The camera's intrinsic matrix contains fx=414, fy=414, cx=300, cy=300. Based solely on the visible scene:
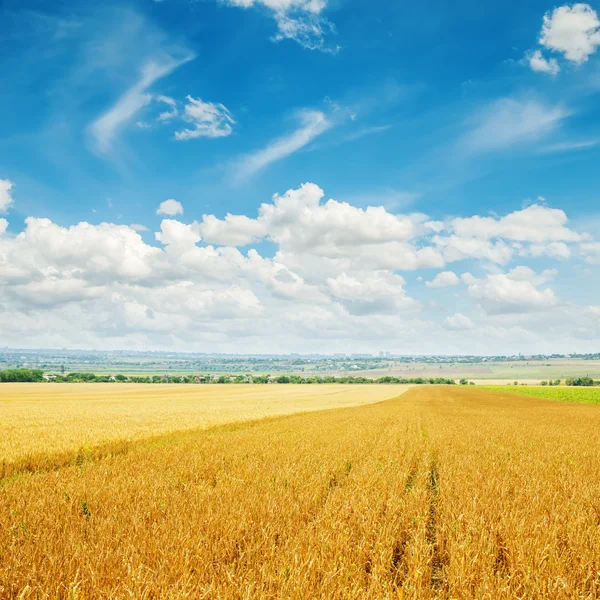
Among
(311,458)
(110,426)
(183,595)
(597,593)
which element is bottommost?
(110,426)

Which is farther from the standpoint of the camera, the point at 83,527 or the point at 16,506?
the point at 16,506

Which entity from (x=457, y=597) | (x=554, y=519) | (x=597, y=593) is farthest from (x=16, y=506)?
(x=554, y=519)

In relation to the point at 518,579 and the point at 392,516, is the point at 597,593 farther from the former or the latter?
the point at 392,516

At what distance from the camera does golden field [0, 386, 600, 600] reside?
14.2ft

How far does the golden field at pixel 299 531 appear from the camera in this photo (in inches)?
171

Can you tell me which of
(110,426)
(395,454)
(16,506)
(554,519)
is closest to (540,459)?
(395,454)

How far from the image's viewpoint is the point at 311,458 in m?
11.3

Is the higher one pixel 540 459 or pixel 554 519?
pixel 554 519

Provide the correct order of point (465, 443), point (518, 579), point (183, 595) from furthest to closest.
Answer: point (465, 443) < point (518, 579) < point (183, 595)

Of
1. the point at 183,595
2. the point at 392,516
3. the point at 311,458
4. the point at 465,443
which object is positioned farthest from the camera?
the point at 465,443

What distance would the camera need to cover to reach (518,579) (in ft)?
Answer: 15.1

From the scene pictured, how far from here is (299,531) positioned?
586 centimetres

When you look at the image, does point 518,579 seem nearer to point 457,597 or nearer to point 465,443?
point 457,597

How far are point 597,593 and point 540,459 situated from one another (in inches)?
351
